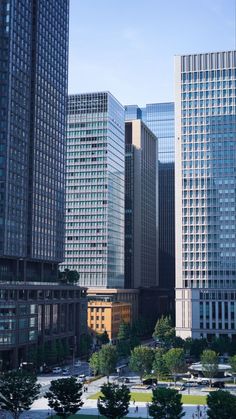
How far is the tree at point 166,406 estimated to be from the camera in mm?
83688

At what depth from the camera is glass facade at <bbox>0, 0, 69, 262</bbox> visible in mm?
158500

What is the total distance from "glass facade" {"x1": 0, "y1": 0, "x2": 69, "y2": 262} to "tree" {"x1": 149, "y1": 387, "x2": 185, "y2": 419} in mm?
79762

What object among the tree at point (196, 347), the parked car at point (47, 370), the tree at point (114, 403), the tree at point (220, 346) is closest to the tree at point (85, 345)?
the parked car at point (47, 370)

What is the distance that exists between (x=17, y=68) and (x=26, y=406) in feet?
339

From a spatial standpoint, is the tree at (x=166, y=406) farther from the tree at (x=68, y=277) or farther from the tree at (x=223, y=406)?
the tree at (x=68, y=277)

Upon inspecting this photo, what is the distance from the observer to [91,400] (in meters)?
113

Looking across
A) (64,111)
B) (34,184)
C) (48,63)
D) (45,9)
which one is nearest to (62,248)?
(34,184)

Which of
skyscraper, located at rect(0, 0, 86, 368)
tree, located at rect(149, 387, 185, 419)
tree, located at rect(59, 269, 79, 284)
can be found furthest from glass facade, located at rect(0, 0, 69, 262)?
tree, located at rect(149, 387, 185, 419)

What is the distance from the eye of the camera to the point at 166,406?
84.4 meters

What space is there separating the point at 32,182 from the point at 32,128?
53.1 feet

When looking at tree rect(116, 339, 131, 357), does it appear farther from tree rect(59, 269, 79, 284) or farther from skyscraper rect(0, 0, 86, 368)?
tree rect(59, 269, 79, 284)

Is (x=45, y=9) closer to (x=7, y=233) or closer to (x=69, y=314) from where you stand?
(x=7, y=233)

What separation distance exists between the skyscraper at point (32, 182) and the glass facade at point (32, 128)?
0.88 ft

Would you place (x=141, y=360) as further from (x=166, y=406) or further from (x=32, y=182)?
(x=32, y=182)
